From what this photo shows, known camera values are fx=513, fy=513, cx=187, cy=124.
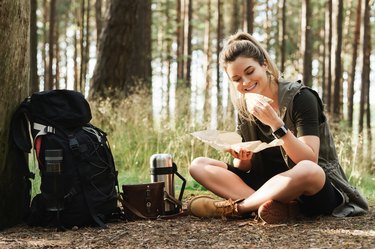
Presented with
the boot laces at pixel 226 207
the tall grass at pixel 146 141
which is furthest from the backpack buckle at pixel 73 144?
the tall grass at pixel 146 141

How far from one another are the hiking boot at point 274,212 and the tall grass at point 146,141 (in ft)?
6.65

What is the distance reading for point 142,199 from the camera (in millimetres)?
3586

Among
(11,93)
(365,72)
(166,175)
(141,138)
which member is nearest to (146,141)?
(141,138)

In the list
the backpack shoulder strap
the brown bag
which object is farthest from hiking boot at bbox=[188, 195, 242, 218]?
the backpack shoulder strap

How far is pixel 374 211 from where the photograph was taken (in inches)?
146

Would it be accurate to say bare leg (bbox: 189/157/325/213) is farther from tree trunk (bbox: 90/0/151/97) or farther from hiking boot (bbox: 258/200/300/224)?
tree trunk (bbox: 90/0/151/97)

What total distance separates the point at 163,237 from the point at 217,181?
82cm

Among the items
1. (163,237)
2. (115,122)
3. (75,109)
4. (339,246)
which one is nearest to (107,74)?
(115,122)

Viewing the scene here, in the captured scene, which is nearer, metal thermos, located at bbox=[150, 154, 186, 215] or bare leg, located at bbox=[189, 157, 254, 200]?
bare leg, located at bbox=[189, 157, 254, 200]

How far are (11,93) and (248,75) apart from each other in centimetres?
159

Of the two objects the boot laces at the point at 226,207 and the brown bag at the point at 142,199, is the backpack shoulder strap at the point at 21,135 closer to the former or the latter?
the brown bag at the point at 142,199

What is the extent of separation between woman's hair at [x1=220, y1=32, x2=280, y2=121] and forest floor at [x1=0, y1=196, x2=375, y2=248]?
0.81 m

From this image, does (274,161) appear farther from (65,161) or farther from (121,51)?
(121,51)

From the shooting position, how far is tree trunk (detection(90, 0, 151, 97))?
355 inches
